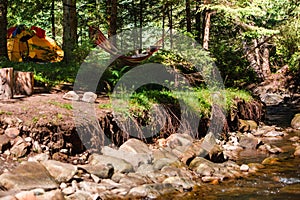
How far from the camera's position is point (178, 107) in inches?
332

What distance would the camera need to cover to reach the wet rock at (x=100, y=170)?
5586 mm

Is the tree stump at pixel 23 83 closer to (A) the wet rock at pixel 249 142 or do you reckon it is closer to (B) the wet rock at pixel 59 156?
(B) the wet rock at pixel 59 156

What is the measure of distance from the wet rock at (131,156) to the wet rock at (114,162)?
0.17 m

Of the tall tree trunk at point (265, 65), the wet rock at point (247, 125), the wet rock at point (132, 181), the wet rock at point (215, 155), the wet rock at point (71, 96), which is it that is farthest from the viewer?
the tall tree trunk at point (265, 65)

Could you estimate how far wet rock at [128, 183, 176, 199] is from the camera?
16.9 ft

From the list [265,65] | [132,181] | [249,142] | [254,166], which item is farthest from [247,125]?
[265,65]

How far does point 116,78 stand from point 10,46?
520cm

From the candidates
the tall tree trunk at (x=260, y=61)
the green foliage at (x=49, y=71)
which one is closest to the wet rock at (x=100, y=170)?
the green foliage at (x=49, y=71)

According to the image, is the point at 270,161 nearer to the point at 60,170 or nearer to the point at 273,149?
the point at 273,149

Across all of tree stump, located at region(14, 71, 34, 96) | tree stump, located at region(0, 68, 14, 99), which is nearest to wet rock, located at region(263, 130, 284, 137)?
tree stump, located at region(14, 71, 34, 96)

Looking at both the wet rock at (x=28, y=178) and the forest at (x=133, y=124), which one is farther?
the forest at (x=133, y=124)

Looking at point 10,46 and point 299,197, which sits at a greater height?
point 10,46

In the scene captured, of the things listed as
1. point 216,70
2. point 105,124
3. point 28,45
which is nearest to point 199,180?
point 105,124

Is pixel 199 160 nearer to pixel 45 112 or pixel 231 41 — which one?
pixel 45 112
